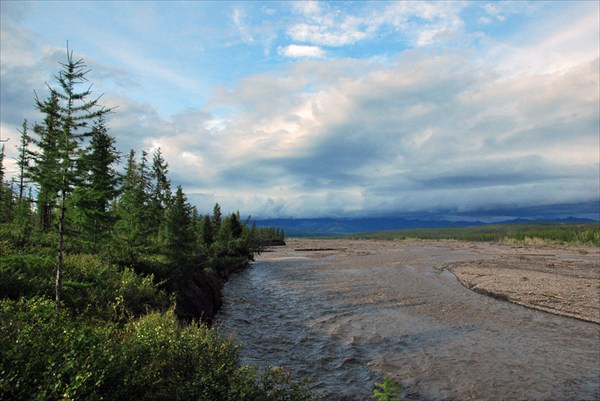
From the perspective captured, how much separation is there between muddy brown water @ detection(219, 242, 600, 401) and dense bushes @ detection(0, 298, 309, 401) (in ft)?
15.7

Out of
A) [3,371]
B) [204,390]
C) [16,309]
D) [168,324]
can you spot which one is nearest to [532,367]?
[204,390]

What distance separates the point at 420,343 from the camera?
15.7 m

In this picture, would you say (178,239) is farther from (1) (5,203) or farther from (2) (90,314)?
(1) (5,203)

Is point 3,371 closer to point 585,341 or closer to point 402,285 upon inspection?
point 585,341

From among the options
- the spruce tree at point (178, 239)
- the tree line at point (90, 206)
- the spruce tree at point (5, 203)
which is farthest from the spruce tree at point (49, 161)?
the spruce tree at point (5, 203)

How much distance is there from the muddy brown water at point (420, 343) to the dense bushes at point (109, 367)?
4.79m

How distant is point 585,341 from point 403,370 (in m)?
10.6

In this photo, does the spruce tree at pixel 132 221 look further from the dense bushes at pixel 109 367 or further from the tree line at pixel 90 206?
the dense bushes at pixel 109 367

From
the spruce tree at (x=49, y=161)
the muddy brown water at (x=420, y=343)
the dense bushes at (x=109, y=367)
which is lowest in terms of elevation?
the muddy brown water at (x=420, y=343)

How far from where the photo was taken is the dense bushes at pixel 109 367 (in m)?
5.64

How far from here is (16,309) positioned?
34.4 ft

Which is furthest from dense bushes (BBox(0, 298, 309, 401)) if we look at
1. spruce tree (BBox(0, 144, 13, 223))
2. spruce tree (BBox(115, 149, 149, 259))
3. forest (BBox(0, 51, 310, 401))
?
spruce tree (BBox(0, 144, 13, 223))

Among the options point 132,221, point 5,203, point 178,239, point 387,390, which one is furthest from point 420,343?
point 5,203

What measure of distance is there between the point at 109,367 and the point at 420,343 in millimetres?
13945
